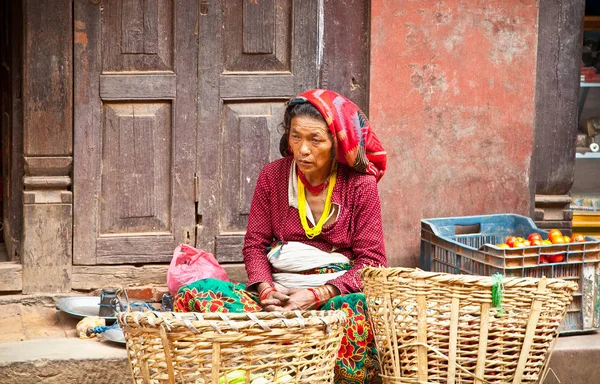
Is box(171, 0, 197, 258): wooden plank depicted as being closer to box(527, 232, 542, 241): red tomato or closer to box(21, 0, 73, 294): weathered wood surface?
box(21, 0, 73, 294): weathered wood surface

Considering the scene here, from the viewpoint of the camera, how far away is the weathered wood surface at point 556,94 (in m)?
5.34

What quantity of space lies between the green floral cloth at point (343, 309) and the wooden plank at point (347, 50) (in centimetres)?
159

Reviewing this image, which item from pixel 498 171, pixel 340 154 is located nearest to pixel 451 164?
pixel 498 171

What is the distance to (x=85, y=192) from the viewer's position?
4750 millimetres

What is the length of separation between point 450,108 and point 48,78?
2298 millimetres

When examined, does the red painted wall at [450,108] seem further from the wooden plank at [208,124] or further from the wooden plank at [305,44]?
the wooden plank at [208,124]

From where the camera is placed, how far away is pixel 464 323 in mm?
3307

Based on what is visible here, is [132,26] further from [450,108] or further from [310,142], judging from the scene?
[450,108]

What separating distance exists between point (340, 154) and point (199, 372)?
4.86ft

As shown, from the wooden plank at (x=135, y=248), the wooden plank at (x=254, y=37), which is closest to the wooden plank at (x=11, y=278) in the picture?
the wooden plank at (x=135, y=248)

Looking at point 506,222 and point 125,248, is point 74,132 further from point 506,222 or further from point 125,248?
point 506,222

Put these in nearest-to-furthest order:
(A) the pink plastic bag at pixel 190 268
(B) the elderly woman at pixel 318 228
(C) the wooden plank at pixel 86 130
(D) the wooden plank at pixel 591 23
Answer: (B) the elderly woman at pixel 318 228, (A) the pink plastic bag at pixel 190 268, (C) the wooden plank at pixel 86 130, (D) the wooden plank at pixel 591 23

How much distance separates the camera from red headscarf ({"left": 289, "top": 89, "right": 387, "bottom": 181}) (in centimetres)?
388

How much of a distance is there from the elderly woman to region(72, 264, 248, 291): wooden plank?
37.0 inches
